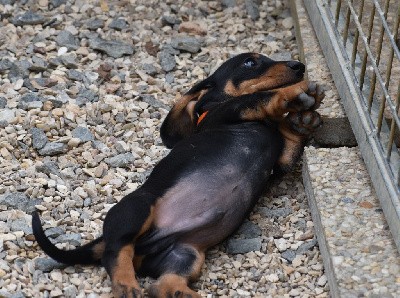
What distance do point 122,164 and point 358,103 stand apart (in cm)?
122

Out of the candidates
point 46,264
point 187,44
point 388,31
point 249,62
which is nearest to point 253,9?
point 187,44

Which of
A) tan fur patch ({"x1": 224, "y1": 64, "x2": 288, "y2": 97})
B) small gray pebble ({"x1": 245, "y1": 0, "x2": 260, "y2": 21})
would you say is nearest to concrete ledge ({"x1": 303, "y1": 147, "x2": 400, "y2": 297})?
tan fur patch ({"x1": 224, "y1": 64, "x2": 288, "y2": 97})

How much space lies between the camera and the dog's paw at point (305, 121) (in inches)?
176

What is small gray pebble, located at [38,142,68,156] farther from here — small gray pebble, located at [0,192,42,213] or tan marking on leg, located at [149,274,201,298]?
tan marking on leg, located at [149,274,201,298]

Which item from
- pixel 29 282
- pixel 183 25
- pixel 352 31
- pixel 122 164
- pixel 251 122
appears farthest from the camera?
pixel 183 25

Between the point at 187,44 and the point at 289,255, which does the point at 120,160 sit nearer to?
the point at 289,255

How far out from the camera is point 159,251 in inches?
162

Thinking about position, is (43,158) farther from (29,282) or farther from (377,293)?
(377,293)

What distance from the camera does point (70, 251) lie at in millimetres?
4113

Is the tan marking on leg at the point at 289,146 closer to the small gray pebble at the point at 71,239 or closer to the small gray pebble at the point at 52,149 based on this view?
the small gray pebble at the point at 71,239

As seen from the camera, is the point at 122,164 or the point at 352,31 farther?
the point at 352,31

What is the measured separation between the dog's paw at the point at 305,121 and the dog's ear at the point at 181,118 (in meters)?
0.62

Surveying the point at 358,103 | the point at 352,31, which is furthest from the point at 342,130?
the point at 352,31

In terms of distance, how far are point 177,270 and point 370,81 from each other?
1.48 m
